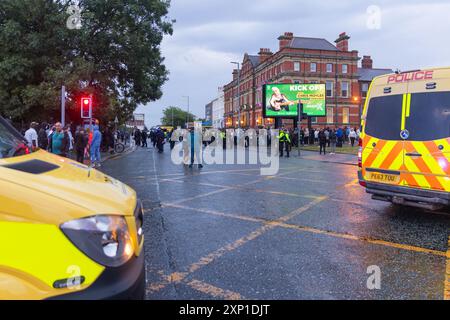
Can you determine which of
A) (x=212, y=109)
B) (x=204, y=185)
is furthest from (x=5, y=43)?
(x=212, y=109)

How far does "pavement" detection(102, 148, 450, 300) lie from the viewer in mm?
3629

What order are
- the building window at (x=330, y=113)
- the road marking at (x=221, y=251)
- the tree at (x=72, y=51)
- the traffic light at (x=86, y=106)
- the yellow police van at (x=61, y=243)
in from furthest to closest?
1. the building window at (x=330, y=113)
2. the tree at (x=72, y=51)
3. the traffic light at (x=86, y=106)
4. the road marking at (x=221, y=251)
5. the yellow police van at (x=61, y=243)

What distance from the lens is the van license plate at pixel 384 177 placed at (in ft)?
21.2

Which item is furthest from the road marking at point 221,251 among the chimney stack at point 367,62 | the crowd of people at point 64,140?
the chimney stack at point 367,62

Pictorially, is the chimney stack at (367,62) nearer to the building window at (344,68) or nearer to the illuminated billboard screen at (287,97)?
the building window at (344,68)

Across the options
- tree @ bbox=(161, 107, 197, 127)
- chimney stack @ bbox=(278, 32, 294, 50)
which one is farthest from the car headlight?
tree @ bbox=(161, 107, 197, 127)

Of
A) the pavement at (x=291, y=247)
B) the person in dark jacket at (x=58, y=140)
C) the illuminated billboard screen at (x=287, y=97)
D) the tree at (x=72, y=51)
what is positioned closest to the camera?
the pavement at (x=291, y=247)

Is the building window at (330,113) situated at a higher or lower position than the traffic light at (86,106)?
higher

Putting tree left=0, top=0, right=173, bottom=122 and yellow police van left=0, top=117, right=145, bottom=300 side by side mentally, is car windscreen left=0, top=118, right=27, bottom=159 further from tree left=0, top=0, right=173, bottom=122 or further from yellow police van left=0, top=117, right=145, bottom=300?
tree left=0, top=0, right=173, bottom=122

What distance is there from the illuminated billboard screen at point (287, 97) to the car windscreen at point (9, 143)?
35220 millimetres

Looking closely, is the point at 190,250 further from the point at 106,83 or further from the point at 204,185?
the point at 106,83

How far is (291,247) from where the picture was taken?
488cm

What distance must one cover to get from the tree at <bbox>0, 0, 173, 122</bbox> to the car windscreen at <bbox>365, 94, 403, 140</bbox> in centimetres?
1680

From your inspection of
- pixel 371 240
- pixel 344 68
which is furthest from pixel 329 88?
pixel 371 240
